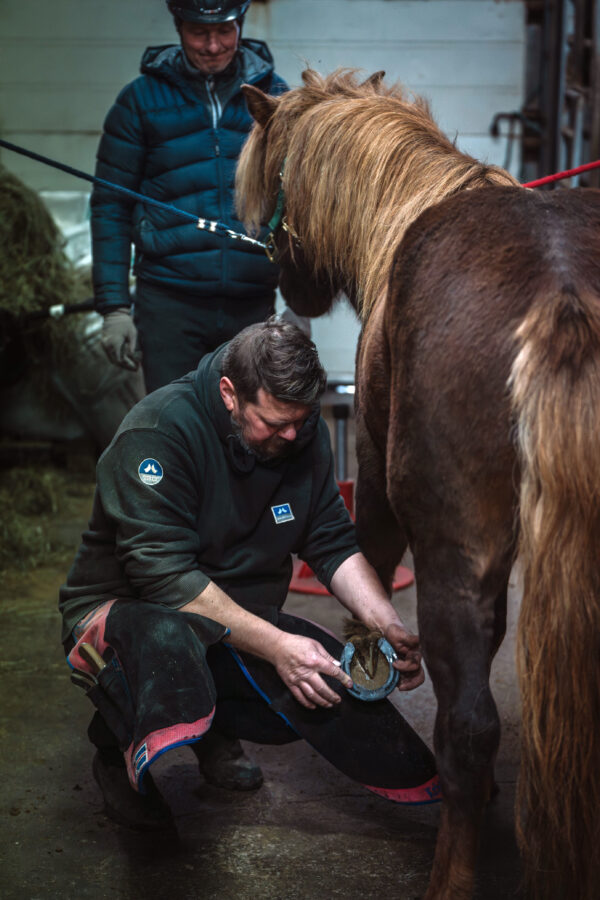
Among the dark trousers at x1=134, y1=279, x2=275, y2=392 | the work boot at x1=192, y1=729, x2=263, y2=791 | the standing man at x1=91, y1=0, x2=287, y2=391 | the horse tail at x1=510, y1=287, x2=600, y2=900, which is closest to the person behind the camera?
the horse tail at x1=510, y1=287, x2=600, y2=900

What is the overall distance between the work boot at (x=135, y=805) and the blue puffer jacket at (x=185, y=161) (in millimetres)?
1712

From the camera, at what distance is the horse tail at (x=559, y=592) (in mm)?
1438

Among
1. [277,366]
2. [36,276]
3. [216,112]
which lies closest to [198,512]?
[277,366]

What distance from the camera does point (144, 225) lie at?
3.29m

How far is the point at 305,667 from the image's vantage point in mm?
2049

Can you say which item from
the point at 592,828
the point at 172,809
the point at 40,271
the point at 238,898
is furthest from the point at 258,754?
the point at 40,271

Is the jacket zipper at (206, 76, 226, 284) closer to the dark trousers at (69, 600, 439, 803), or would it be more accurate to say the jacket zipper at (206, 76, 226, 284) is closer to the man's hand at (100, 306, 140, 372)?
the man's hand at (100, 306, 140, 372)

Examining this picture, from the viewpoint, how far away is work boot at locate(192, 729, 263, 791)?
2.38 meters

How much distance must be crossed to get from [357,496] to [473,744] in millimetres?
821

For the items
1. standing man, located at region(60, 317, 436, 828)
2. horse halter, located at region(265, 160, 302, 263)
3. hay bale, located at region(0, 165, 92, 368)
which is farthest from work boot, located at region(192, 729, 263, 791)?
hay bale, located at region(0, 165, 92, 368)

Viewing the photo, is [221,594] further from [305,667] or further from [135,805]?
[135,805]

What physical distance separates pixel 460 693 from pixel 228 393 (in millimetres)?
878

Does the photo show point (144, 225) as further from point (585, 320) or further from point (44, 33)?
point (44, 33)

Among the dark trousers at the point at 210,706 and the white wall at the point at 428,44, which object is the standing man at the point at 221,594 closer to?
the dark trousers at the point at 210,706
